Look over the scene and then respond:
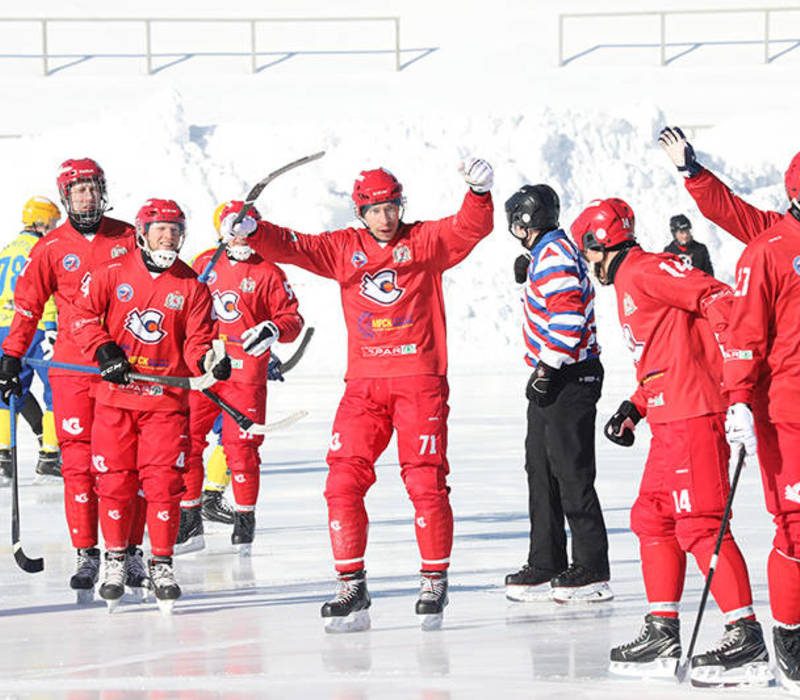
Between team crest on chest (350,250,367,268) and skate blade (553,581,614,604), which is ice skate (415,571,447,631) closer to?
skate blade (553,581,614,604)

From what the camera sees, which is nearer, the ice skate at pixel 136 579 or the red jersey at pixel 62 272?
the ice skate at pixel 136 579

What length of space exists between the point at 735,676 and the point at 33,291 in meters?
4.08

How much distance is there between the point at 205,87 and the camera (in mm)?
32844

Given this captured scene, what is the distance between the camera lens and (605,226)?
20.4ft

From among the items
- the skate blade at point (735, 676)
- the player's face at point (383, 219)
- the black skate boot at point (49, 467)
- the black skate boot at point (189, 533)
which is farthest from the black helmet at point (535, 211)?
the black skate boot at point (49, 467)

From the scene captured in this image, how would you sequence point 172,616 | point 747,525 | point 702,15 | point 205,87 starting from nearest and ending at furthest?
point 172,616 → point 747,525 → point 205,87 → point 702,15

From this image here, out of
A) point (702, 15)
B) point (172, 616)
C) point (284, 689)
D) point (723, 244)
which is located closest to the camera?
point (284, 689)

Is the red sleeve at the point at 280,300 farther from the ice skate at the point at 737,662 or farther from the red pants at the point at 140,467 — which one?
the ice skate at the point at 737,662

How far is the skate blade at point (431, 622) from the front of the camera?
680cm

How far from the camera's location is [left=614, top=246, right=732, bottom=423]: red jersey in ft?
19.2

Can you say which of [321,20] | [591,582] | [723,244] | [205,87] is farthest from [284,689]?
[321,20]

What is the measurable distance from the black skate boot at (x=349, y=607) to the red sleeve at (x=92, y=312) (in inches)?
62.1

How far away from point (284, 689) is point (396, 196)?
2.51 meters

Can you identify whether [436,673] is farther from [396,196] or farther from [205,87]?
[205,87]
